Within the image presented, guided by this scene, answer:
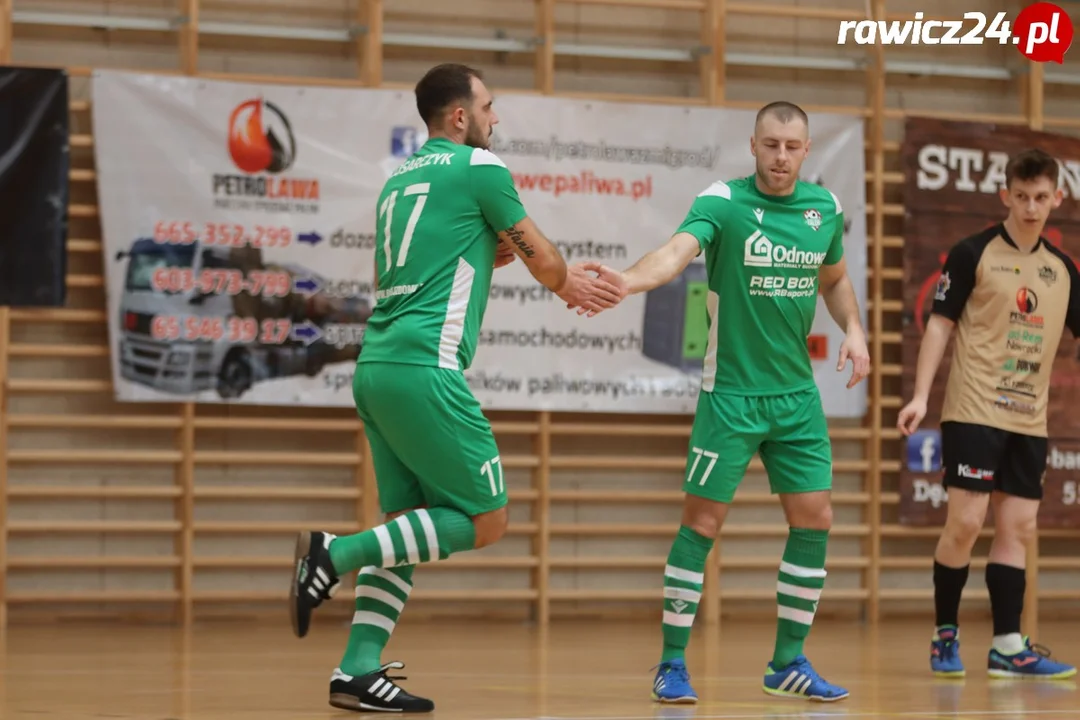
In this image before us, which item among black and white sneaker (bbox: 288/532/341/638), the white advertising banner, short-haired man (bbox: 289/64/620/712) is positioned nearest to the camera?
black and white sneaker (bbox: 288/532/341/638)

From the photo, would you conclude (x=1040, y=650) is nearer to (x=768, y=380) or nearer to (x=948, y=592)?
(x=948, y=592)

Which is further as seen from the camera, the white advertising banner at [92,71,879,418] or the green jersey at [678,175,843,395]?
the white advertising banner at [92,71,879,418]

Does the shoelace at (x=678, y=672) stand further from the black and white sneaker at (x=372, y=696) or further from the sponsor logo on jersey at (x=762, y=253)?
the sponsor logo on jersey at (x=762, y=253)

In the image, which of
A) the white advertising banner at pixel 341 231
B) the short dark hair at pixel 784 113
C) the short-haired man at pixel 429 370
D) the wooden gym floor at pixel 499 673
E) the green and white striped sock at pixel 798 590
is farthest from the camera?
the white advertising banner at pixel 341 231

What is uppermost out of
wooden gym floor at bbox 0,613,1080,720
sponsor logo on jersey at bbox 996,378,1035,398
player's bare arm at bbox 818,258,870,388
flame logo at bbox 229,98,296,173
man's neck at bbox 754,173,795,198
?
flame logo at bbox 229,98,296,173

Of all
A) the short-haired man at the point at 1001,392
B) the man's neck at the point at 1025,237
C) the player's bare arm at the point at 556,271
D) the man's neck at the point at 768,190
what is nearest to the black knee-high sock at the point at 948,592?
the short-haired man at the point at 1001,392

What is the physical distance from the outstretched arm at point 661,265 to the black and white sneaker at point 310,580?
1004 mm

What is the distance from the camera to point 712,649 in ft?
19.1

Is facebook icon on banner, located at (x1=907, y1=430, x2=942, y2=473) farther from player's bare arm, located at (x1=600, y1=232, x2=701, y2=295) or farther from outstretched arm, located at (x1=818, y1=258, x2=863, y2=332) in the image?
player's bare arm, located at (x1=600, y1=232, x2=701, y2=295)

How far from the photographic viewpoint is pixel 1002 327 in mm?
4840

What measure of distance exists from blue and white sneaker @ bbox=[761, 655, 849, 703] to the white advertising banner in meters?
3.04

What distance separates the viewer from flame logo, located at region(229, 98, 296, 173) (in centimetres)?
678

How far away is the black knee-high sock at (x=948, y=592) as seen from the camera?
4797 mm

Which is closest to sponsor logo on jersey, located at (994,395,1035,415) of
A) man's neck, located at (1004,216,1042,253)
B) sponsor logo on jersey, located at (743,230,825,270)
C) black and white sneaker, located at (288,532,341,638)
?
man's neck, located at (1004,216,1042,253)
